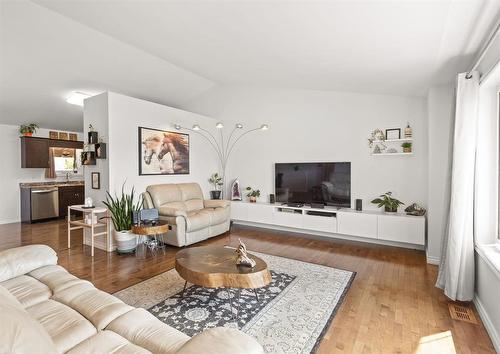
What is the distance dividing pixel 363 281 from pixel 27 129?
25.0 feet

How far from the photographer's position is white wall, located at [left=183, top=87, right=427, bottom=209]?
14.0 ft

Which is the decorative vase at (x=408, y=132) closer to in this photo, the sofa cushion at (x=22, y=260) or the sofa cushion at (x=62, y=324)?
the sofa cushion at (x=62, y=324)

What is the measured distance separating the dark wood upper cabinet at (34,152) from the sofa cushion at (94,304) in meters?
6.14

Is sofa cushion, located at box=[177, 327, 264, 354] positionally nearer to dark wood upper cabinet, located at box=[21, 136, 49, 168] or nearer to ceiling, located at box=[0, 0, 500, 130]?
ceiling, located at box=[0, 0, 500, 130]

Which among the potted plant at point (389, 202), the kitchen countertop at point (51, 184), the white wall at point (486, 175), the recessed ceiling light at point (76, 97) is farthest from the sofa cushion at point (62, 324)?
the kitchen countertop at point (51, 184)

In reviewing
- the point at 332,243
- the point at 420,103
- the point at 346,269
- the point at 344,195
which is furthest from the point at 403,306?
the point at 420,103

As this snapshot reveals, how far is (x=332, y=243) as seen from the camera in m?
4.50

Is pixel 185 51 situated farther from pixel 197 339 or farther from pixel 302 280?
pixel 197 339

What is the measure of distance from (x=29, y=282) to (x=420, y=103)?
522cm

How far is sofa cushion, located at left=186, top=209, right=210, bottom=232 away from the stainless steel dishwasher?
426cm

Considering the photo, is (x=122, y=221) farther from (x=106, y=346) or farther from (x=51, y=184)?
(x=51, y=184)

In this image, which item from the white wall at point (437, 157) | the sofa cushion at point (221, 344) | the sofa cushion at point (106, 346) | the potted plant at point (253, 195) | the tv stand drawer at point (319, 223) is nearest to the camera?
the sofa cushion at point (221, 344)

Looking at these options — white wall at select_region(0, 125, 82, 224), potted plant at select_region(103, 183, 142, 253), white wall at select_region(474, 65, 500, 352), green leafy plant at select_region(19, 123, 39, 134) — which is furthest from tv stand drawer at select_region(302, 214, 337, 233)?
white wall at select_region(0, 125, 82, 224)

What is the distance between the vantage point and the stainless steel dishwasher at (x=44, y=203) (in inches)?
243
